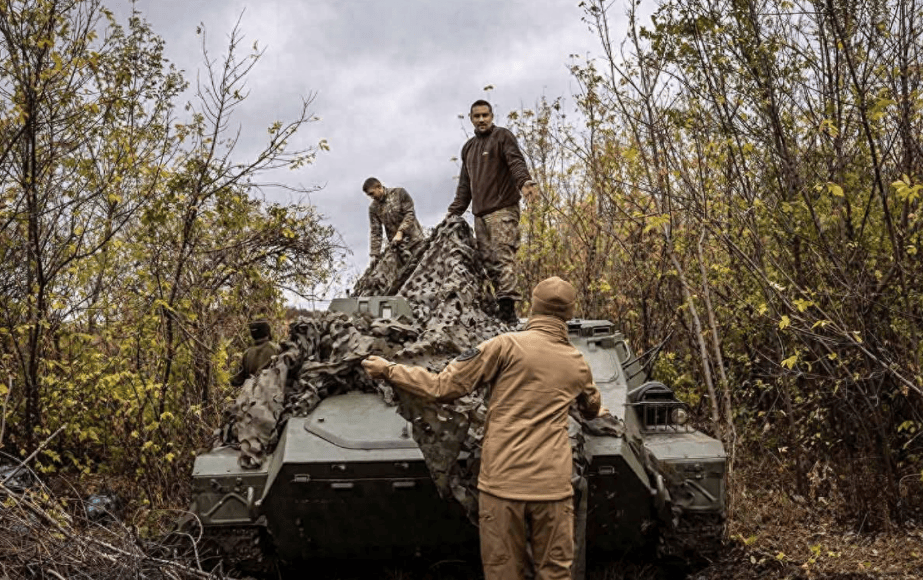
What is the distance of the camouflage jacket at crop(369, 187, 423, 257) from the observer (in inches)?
392

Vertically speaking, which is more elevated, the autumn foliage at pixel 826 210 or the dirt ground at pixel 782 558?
the autumn foliage at pixel 826 210

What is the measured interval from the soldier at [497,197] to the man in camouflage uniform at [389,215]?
996 millimetres

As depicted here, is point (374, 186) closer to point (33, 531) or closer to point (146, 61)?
point (146, 61)

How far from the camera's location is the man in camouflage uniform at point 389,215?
9.88 m

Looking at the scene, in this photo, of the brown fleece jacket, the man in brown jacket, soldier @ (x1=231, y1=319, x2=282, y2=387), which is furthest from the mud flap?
soldier @ (x1=231, y1=319, x2=282, y2=387)

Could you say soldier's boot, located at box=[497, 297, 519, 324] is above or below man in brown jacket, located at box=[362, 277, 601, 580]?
above

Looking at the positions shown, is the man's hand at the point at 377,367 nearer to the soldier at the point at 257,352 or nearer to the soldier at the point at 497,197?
the soldier at the point at 497,197

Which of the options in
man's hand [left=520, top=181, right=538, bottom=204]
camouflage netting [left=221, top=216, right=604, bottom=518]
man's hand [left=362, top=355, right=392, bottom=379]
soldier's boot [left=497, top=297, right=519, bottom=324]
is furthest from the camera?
soldier's boot [left=497, top=297, right=519, bottom=324]

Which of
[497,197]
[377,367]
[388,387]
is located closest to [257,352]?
[497,197]

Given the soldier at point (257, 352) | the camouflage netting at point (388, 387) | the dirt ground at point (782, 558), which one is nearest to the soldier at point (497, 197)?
the camouflage netting at point (388, 387)

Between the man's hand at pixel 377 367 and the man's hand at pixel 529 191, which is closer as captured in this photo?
the man's hand at pixel 377 367

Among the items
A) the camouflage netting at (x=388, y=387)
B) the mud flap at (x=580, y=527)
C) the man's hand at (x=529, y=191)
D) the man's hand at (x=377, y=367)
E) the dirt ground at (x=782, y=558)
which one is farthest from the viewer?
the man's hand at (x=529, y=191)

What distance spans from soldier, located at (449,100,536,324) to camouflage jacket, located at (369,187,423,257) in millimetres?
1053

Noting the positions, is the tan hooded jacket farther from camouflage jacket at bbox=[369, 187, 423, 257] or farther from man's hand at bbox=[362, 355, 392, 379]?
camouflage jacket at bbox=[369, 187, 423, 257]
